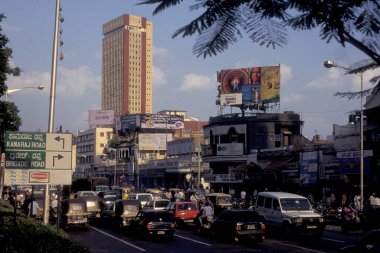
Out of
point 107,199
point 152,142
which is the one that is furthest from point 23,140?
point 152,142

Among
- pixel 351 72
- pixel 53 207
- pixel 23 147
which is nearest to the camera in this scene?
pixel 351 72

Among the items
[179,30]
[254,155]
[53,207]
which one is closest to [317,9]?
[179,30]

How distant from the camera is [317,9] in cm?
272

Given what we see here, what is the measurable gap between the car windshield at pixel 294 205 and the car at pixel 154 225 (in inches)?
203

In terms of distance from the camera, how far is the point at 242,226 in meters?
20.8

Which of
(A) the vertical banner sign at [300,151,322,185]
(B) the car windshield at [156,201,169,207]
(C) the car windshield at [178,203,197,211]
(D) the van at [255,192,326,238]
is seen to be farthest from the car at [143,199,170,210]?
(A) the vertical banner sign at [300,151,322,185]

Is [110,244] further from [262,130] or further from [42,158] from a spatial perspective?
[262,130]

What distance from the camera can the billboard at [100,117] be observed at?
432ft

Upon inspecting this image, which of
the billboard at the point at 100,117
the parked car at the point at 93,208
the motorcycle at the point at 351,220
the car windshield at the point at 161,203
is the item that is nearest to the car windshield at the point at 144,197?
the parked car at the point at 93,208

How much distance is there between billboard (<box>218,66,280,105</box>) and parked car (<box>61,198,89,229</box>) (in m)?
36.0

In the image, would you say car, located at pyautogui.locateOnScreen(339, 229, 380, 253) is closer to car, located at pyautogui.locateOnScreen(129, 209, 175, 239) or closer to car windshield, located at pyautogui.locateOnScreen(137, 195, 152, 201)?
car, located at pyautogui.locateOnScreen(129, 209, 175, 239)

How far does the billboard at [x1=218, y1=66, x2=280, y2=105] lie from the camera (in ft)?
207

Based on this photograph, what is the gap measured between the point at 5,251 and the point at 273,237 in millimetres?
16366

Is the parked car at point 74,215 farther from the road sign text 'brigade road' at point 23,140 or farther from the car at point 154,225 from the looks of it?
the road sign text 'brigade road' at point 23,140
